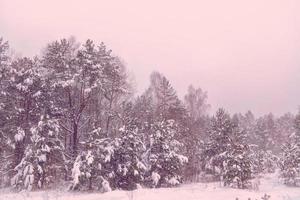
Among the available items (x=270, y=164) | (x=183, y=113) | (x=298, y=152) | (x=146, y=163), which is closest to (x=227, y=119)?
(x=183, y=113)

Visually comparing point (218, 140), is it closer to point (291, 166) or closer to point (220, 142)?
point (220, 142)

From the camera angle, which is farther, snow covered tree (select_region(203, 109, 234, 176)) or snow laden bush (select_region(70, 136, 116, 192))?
snow covered tree (select_region(203, 109, 234, 176))

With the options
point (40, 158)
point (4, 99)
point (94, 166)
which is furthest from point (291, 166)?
point (4, 99)

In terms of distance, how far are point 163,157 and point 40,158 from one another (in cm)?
798

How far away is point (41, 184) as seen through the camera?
2252cm

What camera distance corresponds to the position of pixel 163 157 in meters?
25.4

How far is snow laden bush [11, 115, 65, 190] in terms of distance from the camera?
21.6 metres

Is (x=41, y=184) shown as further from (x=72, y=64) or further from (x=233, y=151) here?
(x=233, y=151)

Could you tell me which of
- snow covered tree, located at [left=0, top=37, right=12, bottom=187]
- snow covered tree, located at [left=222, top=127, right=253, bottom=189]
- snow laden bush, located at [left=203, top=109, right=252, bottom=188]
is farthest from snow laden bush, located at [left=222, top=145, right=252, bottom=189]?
snow covered tree, located at [left=0, top=37, right=12, bottom=187]

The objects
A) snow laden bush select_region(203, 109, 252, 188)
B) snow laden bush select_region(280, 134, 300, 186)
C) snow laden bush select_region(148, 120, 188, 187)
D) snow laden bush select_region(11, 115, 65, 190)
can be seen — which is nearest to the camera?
snow laden bush select_region(11, 115, 65, 190)

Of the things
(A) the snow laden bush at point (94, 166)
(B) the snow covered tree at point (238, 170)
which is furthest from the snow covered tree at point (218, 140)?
(A) the snow laden bush at point (94, 166)

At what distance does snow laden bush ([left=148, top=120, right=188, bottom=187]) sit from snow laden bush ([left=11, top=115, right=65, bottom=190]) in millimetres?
5838

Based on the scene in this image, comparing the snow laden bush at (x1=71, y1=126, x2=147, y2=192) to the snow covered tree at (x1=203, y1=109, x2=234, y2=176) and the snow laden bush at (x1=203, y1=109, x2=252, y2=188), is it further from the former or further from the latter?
the snow covered tree at (x1=203, y1=109, x2=234, y2=176)

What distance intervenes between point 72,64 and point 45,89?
2.47 metres
